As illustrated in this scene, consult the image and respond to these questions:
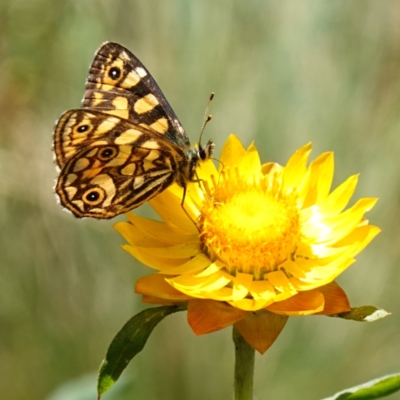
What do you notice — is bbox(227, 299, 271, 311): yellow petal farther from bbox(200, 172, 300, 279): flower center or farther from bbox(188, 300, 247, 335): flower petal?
bbox(200, 172, 300, 279): flower center

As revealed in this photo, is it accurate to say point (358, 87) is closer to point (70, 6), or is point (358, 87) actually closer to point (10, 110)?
point (70, 6)

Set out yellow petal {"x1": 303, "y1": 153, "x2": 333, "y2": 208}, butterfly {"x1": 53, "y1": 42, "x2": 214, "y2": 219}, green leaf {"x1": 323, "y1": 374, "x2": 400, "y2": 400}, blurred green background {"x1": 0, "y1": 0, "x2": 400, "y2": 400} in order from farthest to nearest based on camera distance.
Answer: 1. blurred green background {"x1": 0, "y1": 0, "x2": 400, "y2": 400}
2. yellow petal {"x1": 303, "y1": 153, "x2": 333, "y2": 208}
3. butterfly {"x1": 53, "y1": 42, "x2": 214, "y2": 219}
4. green leaf {"x1": 323, "y1": 374, "x2": 400, "y2": 400}

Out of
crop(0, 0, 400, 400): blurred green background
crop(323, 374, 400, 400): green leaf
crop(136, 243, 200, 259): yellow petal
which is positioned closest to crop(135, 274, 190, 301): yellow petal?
crop(136, 243, 200, 259): yellow petal

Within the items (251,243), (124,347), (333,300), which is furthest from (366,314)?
(124,347)

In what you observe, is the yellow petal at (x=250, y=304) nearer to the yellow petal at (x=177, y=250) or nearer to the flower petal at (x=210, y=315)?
the flower petal at (x=210, y=315)

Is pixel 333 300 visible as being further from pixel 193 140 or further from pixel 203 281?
pixel 193 140

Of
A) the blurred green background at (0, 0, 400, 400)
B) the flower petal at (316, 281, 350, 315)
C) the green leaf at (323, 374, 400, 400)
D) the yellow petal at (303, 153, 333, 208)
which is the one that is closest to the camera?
the green leaf at (323, 374, 400, 400)

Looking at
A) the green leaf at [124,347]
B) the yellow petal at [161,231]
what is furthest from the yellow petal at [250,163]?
the green leaf at [124,347]
